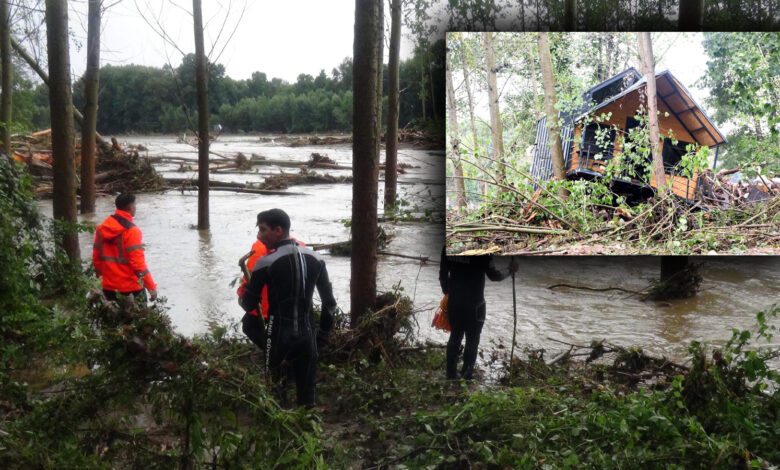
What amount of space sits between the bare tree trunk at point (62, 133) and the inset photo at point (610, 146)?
3591 millimetres

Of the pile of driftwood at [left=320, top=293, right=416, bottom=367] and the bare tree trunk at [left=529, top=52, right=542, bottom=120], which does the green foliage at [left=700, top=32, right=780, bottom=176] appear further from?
the pile of driftwood at [left=320, top=293, right=416, bottom=367]

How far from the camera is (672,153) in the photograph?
7.25 m

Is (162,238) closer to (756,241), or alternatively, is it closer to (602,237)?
(602,237)

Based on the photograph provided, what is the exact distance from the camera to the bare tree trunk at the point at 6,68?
31.3 ft

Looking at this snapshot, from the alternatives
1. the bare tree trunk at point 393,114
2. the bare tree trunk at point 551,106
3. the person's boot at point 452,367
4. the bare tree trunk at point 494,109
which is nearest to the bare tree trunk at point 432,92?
the bare tree trunk at point 494,109

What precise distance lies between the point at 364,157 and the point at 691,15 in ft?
14.5

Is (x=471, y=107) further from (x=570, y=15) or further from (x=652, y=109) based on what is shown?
(x=652, y=109)

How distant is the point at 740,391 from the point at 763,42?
14.7ft

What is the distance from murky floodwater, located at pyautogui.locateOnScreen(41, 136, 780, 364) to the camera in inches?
232

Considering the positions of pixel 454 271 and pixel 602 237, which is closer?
pixel 454 271

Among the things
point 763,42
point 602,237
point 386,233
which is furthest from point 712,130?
point 386,233

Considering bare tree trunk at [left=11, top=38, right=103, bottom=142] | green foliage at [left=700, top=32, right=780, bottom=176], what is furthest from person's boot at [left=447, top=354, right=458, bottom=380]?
Result: bare tree trunk at [left=11, top=38, right=103, bottom=142]

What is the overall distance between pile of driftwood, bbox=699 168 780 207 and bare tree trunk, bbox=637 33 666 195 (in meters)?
0.41

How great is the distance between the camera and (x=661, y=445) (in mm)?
3594
